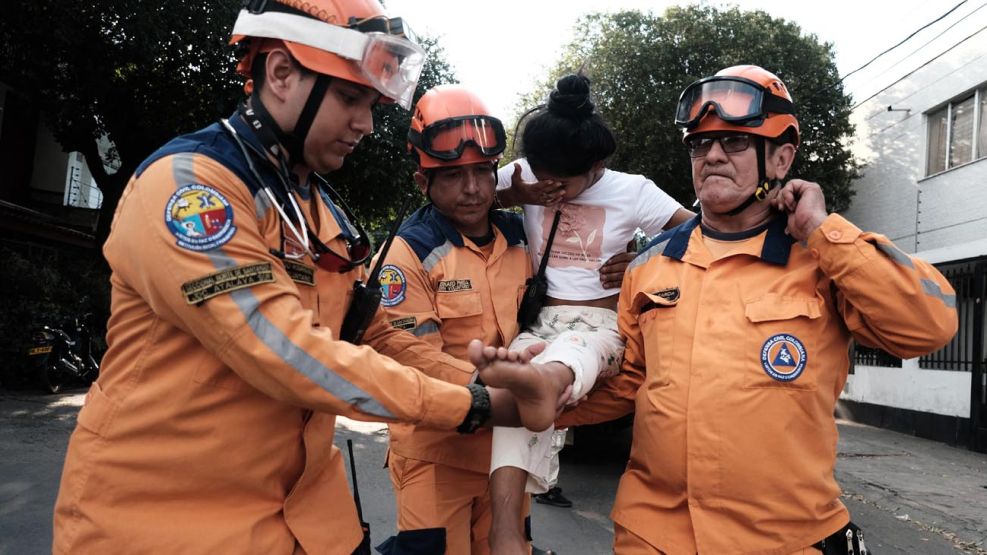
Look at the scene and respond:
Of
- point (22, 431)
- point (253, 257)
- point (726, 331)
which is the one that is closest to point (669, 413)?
point (726, 331)

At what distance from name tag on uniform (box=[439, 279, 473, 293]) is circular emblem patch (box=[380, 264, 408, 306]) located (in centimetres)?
18

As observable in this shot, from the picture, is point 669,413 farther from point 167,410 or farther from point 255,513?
point 167,410

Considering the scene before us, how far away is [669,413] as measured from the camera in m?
2.46

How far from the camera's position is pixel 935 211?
13844 millimetres

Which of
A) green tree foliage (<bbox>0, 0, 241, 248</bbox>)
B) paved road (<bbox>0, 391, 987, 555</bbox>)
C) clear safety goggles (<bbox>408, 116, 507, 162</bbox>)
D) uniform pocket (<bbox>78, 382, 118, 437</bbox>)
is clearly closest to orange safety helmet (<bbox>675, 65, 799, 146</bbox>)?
clear safety goggles (<bbox>408, 116, 507, 162</bbox>)

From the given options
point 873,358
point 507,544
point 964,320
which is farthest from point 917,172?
point 507,544

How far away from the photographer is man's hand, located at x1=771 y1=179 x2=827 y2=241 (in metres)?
2.38

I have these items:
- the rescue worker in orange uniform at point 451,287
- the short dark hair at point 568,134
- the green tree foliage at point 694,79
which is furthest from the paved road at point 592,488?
the green tree foliage at point 694,79

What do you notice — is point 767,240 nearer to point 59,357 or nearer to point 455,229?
point 455,229

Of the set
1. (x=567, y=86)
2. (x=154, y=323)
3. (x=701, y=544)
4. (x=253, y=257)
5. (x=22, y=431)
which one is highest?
(x=567, y=86)

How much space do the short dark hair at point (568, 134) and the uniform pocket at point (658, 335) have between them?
37.8 inches

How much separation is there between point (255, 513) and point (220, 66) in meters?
13.0

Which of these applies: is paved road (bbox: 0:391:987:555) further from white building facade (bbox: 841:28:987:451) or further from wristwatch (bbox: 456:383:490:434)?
wristwatch (bbox: 456:383:490:434)

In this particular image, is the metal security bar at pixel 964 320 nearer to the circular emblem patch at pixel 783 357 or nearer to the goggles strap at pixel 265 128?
the circular emblem patch at pixel 783 357
